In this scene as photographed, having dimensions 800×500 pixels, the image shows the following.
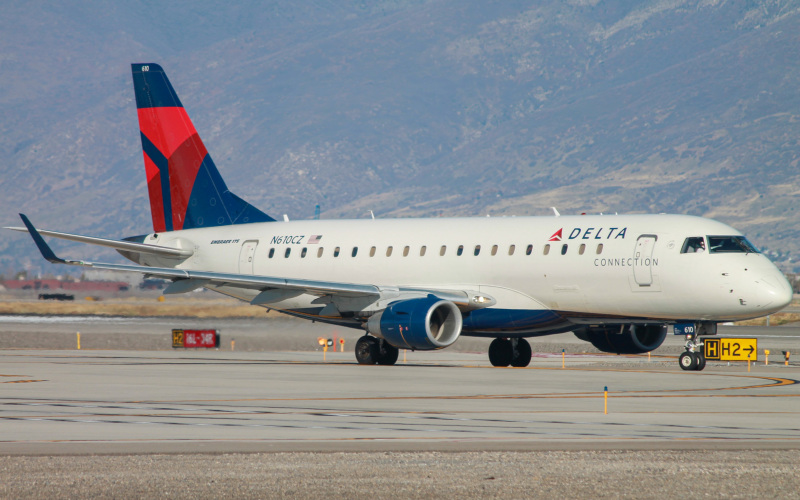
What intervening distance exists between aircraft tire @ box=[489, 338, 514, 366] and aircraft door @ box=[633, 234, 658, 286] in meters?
5.86

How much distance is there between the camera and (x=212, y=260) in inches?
1674

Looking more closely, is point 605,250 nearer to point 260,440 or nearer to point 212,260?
point 212,260

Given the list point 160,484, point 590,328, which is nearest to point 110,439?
point 160,484

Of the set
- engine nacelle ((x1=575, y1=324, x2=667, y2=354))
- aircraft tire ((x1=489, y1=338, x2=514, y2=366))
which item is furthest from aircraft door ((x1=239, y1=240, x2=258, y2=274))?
engine nacelle ((x1=575, y1=324, x2=667, y2=354))

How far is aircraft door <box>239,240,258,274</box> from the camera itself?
42.0 meters

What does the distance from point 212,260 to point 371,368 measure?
950 cm

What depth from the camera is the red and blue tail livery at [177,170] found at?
43.5 meters

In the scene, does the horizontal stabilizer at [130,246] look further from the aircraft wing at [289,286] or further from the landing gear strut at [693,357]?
the landing gear strut at [693,357]

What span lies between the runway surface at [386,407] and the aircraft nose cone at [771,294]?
5.85 ft

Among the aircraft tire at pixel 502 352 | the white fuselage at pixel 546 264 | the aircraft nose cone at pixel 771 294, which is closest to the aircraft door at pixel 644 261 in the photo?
the white fuselage at pixel 546 264

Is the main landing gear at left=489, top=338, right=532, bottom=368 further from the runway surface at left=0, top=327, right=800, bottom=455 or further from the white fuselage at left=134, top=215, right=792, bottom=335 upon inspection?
the white fuselage at left=134, top=215, right=792, bottom=335

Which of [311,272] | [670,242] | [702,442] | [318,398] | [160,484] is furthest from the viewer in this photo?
[311,272]

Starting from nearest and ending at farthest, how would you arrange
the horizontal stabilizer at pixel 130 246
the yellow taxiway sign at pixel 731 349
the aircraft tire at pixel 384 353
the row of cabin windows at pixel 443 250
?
the row of cabin windows at pixel 443 250 < the aircraft tire at pixel 384 353 < the yellow taxiway sign at pixel 731 349 < the horizontal stabilizer at pixel 130 246

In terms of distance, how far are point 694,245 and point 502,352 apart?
737 cm
